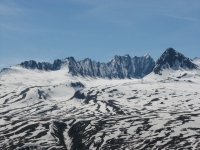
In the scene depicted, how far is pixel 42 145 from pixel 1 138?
31.5m

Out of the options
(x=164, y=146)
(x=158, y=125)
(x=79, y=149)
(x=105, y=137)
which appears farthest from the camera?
(x=158, y=125)

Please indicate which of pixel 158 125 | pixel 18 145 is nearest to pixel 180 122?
pixel 158 125

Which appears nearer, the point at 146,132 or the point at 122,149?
the point at 122,149

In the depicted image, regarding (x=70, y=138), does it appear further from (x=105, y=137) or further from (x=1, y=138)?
(x=1, y=138)

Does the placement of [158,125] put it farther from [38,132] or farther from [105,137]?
[38,132]

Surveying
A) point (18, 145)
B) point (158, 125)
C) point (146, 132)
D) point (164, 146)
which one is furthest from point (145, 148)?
point (18, 145)

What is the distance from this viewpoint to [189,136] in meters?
166

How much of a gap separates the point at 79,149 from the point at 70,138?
24692 mm

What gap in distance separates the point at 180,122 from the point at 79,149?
72.3 metres

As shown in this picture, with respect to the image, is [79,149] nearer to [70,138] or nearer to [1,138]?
[70,138]

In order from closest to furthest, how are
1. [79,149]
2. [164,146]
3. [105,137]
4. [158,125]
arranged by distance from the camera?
1. [164,146]
2. [79,149]
3. [105,137]
4. [158,125]

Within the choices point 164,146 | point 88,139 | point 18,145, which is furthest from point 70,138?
point 164,146

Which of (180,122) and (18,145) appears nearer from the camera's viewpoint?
(18,145)

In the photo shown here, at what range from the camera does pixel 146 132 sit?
182 meters
